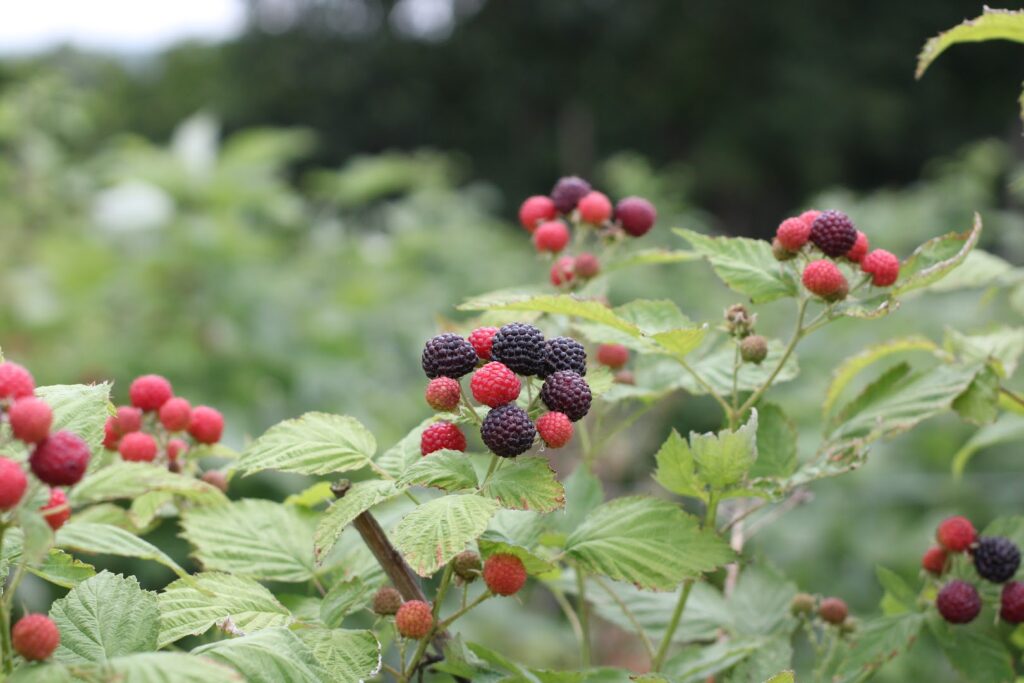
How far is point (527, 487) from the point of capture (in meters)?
0.76

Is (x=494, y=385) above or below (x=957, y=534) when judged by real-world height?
above

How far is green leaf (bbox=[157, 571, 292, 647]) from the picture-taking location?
2.54ft

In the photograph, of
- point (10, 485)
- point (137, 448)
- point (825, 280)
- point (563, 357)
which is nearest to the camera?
point (10, 485)

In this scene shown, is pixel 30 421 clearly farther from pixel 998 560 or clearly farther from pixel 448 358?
pixel 998 560

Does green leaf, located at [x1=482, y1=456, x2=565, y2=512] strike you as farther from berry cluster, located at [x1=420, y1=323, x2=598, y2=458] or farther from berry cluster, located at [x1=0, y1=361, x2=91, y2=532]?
berry cluster, located at [x1=0, y1=361, x2=91, y2=532]

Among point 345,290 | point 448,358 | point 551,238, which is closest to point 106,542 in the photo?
point 448,358

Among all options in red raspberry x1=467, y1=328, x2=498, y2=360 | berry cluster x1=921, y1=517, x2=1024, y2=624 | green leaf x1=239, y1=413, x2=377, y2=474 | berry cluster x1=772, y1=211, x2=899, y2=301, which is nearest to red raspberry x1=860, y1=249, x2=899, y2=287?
berry cluster x1=772, y1=211, x2=899, y2=301

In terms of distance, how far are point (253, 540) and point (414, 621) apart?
264mm

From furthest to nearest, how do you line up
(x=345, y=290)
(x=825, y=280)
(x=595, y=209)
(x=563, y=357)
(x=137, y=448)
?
(x=345, y=290) < (x=595, y=209) < (x=137, y=448) < (x=825, y=280) < (x=563, y=357)

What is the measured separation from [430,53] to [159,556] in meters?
17.0

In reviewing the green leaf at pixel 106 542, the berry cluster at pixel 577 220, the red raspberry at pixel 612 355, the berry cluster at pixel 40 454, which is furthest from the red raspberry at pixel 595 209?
the berry cluster at pixel 40 454

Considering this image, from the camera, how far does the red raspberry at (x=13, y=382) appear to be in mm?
646

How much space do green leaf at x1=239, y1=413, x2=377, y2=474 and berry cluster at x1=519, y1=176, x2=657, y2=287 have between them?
0.40m

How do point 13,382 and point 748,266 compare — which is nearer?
point 13,382
